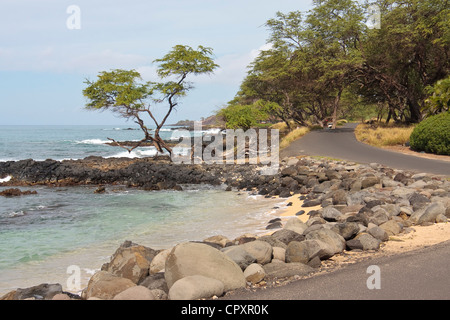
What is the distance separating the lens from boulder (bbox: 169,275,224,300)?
4688mm

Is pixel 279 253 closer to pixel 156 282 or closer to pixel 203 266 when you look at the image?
pixel 203 266

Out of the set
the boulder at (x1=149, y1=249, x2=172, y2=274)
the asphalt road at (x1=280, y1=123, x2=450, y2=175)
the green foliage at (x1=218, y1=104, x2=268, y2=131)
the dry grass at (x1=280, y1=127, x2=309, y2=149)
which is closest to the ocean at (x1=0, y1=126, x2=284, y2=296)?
the boulder at (x1=149, y1=249, x2=172, y2=274)

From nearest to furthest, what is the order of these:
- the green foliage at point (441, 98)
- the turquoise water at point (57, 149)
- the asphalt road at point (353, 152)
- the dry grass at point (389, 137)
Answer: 1. the asphalt road at point (353, 152)
2. the green foliage at point (441, 98)
3. the dry grass at point (389, 137)
4. the turquoise water at point (57, 149)

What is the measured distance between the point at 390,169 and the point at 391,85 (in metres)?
19.5

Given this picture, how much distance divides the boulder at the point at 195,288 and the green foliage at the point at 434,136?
1768 cm

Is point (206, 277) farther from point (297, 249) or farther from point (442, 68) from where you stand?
point (442, 68)

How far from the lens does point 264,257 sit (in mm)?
6090

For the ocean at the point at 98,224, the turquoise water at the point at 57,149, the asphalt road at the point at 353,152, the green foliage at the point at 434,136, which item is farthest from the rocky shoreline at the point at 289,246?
the turquoise water at the point at 57,149

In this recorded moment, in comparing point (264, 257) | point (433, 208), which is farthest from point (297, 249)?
point (433, 208)

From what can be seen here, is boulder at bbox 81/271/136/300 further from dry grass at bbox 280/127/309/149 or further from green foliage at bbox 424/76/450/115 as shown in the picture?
dry grass at bbox 280/127/309/149

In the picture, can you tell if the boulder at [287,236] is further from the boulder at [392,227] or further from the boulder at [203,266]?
the boulder at [203,266]

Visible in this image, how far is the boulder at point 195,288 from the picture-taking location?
4.69 metres

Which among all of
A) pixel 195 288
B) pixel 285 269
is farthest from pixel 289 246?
pixel 195 288

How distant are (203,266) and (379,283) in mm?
2307
